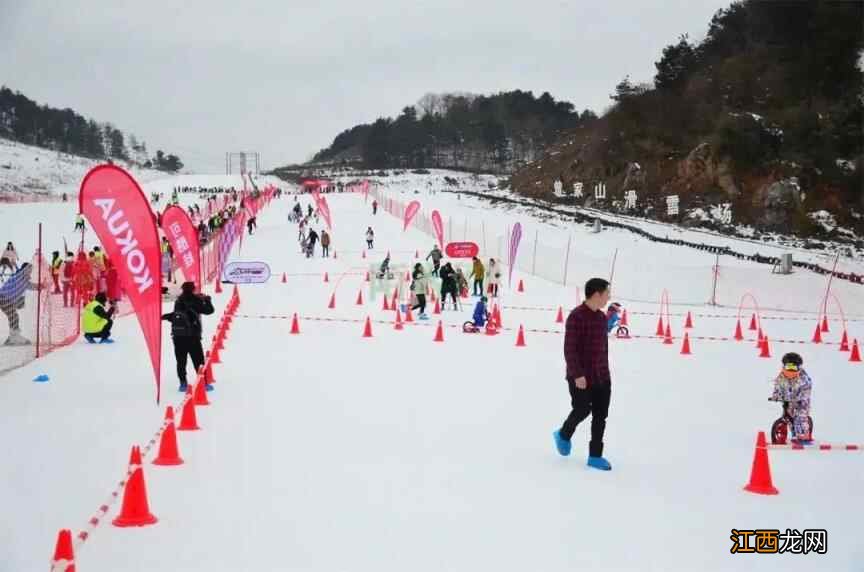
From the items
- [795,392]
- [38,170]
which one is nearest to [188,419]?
[795,392]

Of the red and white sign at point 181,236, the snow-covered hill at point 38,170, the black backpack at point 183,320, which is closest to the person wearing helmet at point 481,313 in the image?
the red and white sign at point 181,236

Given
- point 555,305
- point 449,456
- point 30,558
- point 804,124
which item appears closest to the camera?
point 30,558

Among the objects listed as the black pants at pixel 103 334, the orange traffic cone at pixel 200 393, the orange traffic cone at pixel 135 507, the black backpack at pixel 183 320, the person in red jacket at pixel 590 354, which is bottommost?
the black pants at pixel 103 334

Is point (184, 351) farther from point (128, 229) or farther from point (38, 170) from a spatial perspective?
point (38, 170)

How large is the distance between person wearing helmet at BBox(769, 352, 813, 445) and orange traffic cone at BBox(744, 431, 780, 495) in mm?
1578

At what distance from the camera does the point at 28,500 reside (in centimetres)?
701

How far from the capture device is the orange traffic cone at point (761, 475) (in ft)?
25.0

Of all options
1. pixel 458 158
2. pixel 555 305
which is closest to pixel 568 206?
pixel 555 305

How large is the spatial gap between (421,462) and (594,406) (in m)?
1.66

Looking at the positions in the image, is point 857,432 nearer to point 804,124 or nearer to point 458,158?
point 804,124

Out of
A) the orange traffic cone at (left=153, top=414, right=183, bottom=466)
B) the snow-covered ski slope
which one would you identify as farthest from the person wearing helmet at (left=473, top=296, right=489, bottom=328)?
the orange traffic cone at (left=153, top=414, right=183, bottom=466)

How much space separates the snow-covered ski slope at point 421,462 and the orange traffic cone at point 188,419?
140mm

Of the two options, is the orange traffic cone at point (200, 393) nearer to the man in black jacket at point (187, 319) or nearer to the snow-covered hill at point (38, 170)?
the man in black jacket at point (187, 319)

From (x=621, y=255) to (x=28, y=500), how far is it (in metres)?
36.8
